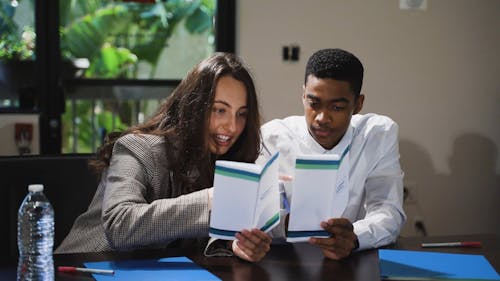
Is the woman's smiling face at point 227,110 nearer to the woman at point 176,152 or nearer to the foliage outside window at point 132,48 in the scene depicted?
the woman at point 176,152

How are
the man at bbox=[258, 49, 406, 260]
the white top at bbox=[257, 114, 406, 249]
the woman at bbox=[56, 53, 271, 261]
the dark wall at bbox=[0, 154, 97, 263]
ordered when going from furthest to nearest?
the man at bbox=[258, 49, 406, 260] < the white top at bbox=[257, 114, 406, 249] < the dark wall at bbox=[0, 154, 97, 263] < the woman at bbox=[56, 53, 271, 261]

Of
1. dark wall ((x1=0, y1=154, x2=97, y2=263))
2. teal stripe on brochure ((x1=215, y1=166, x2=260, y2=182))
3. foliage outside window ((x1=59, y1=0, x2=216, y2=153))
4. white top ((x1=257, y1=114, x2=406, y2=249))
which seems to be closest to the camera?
teal stripe on brochure ((x1=215, y1=166, x2=260, y2=182))

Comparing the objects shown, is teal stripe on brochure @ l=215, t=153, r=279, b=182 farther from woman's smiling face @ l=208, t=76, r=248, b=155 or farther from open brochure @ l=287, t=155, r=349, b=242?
woman's smiling face @ l=208, t=76, r=248, b=155

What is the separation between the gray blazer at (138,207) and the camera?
173cm

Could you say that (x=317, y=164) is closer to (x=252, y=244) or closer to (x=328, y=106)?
(x=252, y=244)

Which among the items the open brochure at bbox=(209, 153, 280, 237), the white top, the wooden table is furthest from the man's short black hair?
the open brochure at bbox=(209, 153, 280, 237)

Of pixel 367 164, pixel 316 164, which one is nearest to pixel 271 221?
pixel 316 164

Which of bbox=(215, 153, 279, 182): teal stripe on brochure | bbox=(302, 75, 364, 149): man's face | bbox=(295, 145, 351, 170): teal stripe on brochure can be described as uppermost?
bbox=(302, 75, 364, 149): man's face

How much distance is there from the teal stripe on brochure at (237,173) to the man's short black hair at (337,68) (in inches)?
31.0

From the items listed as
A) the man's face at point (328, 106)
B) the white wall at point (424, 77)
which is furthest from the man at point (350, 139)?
the white wall at point (424, 77)

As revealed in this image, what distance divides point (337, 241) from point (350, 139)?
0.67 meters

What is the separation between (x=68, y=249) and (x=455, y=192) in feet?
9.31

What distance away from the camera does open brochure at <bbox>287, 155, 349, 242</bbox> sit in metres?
1.60

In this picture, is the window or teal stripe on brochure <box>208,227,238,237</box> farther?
the window
